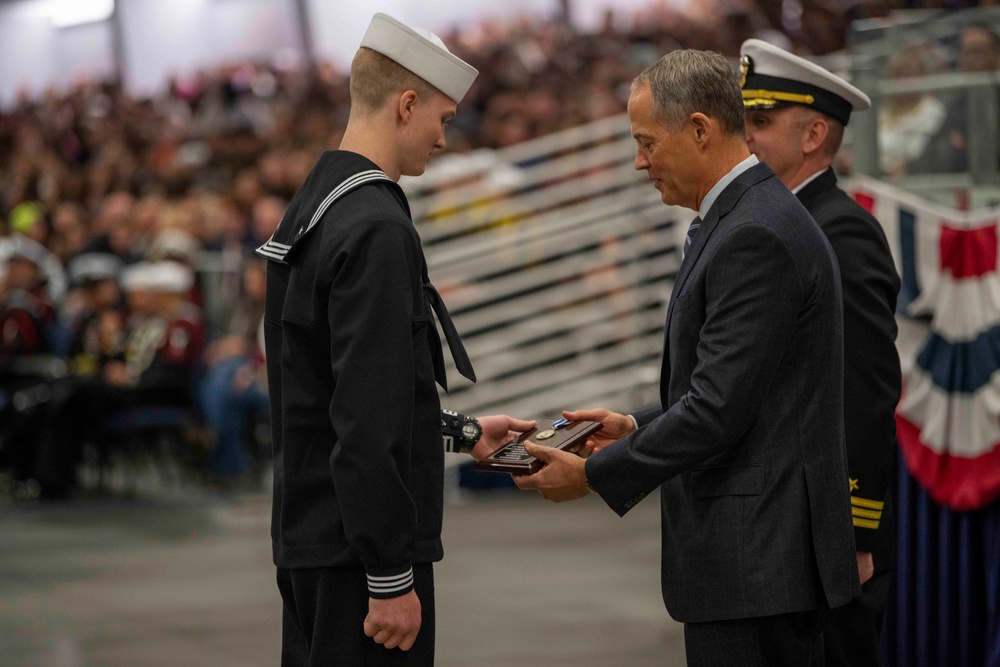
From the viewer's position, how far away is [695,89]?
247 cm

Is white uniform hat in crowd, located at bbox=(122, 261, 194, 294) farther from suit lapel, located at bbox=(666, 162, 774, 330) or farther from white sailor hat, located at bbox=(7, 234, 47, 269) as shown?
suit lapel, located at bbox=(666, 162, 774, 330)

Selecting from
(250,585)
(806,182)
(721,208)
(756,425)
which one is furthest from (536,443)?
(250,585)

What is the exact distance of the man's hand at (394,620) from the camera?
Result: 2.35m

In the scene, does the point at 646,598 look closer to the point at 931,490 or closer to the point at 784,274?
the point at 931,490

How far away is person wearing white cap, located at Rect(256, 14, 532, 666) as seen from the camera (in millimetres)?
2305

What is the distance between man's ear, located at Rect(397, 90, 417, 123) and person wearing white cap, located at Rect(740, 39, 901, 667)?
3.58ft

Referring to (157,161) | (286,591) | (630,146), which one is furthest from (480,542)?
(157,161)

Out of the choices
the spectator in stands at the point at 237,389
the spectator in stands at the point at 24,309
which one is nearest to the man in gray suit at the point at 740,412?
the spectator in stands at the point at 237,389

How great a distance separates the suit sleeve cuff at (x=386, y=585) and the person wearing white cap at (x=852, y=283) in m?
1.14

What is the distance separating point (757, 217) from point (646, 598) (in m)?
3.69

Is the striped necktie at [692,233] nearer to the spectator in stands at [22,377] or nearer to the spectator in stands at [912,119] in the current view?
the spectator in stands at [912,119]

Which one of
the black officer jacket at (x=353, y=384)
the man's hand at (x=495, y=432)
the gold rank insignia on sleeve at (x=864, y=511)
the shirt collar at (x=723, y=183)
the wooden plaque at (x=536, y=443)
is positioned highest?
the shirt collar at (x=723, y=183)

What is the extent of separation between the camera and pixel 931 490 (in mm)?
4230

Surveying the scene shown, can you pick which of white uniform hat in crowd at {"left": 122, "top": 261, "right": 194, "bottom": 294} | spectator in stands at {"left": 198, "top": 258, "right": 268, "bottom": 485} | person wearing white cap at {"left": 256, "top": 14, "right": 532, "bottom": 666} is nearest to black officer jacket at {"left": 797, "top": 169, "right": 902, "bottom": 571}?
person wearing white cap at {"left": 256, "top": 14, "right": 532, "bottom": 666}
